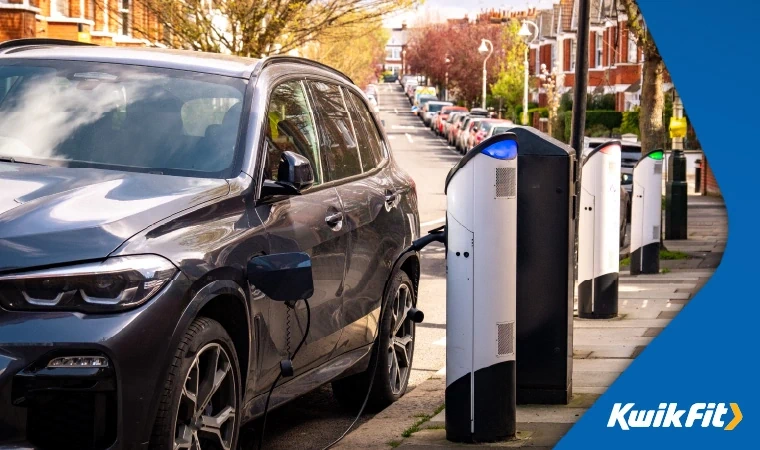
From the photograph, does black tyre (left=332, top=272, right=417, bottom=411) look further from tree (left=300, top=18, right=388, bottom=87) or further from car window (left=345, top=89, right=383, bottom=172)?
tree (left=300, top=18, right=388, bottom=87)

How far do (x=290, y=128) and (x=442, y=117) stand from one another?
58.6m

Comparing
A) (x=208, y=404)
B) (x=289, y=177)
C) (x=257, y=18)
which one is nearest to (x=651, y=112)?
(x=257, y=18)

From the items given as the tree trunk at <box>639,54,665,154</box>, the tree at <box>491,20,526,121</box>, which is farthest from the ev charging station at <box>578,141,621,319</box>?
the tree at <box>491,20,526,121</box>

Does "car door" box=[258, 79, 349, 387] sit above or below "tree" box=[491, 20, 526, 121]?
below

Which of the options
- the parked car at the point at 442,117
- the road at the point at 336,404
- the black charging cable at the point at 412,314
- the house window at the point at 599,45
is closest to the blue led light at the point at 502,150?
the black charging cable at the point at 412,314

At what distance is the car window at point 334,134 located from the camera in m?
6.55

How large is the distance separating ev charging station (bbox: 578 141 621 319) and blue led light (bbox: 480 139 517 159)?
468 cm

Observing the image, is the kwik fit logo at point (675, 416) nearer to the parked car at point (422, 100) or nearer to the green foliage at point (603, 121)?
the green foliage at point (603, 121)

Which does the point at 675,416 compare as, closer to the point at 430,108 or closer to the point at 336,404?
the point at 336,404

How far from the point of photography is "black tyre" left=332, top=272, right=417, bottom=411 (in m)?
6.97

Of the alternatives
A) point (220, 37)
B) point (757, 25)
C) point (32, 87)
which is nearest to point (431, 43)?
point (32, 87)

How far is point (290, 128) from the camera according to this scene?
616 centimetres

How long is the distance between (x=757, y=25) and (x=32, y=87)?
3.44 metres

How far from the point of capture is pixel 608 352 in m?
8.77
